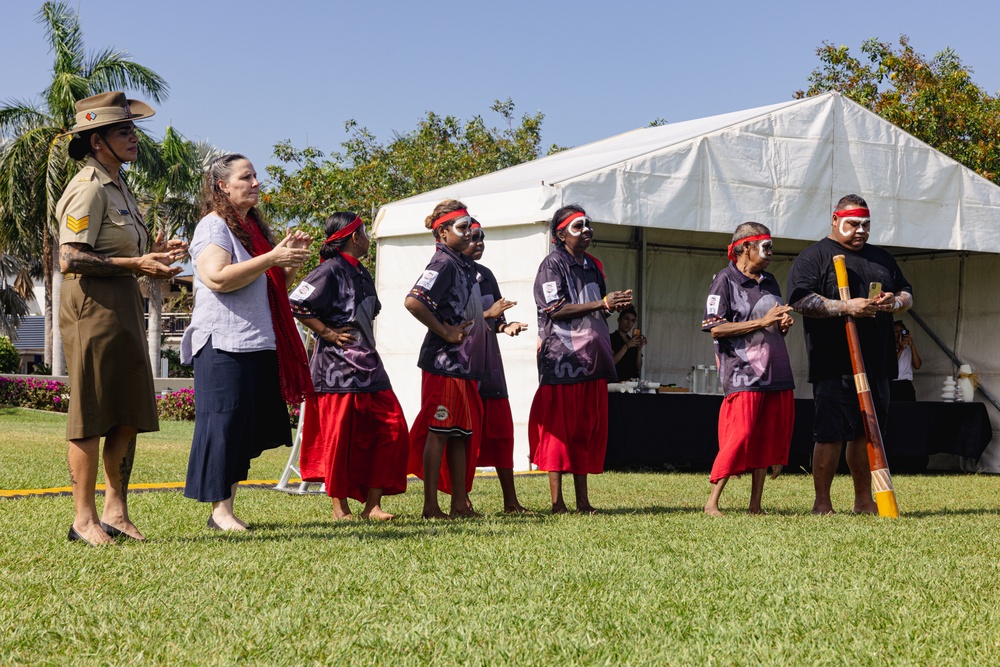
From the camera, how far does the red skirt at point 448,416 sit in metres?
6.94

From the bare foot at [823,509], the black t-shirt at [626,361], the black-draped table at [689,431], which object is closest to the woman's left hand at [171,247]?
the bare foot at [823,509]

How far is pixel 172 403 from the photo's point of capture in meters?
24.4

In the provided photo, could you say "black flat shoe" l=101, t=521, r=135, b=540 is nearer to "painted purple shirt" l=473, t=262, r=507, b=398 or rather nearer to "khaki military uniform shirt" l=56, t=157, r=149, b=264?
"khaki military uniform shirt" l=56, t=157, r=149, b=264

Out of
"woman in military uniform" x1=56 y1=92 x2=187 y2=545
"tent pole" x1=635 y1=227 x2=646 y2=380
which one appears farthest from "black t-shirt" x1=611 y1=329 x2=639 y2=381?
"woman in military uniform" x1=56 y1=92 x2=187 y2=545

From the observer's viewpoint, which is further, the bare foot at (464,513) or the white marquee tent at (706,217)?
the white marquee tent at (706,217)

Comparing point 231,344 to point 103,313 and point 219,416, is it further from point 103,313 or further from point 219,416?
point 103,313

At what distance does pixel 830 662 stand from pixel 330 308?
13.2ft

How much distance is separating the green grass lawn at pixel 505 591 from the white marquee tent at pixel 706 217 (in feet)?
17.6

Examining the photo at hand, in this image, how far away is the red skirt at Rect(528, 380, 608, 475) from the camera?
291 inches

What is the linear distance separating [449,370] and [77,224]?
2.47 m

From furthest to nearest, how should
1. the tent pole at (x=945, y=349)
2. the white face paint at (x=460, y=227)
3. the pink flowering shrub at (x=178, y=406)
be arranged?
the pink flowering shrub at (x=178, y=406)
the tent pole at (x=945, y=349)
the white face paint at (x=460, y=227)

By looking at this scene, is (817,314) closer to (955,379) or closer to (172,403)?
(955,379)

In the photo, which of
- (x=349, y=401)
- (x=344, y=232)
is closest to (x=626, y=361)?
(x=344, y=232)

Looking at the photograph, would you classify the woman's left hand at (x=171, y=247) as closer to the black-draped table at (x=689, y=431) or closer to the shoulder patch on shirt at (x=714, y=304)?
the shoulder patch on shirt at (x=714, y=304)
